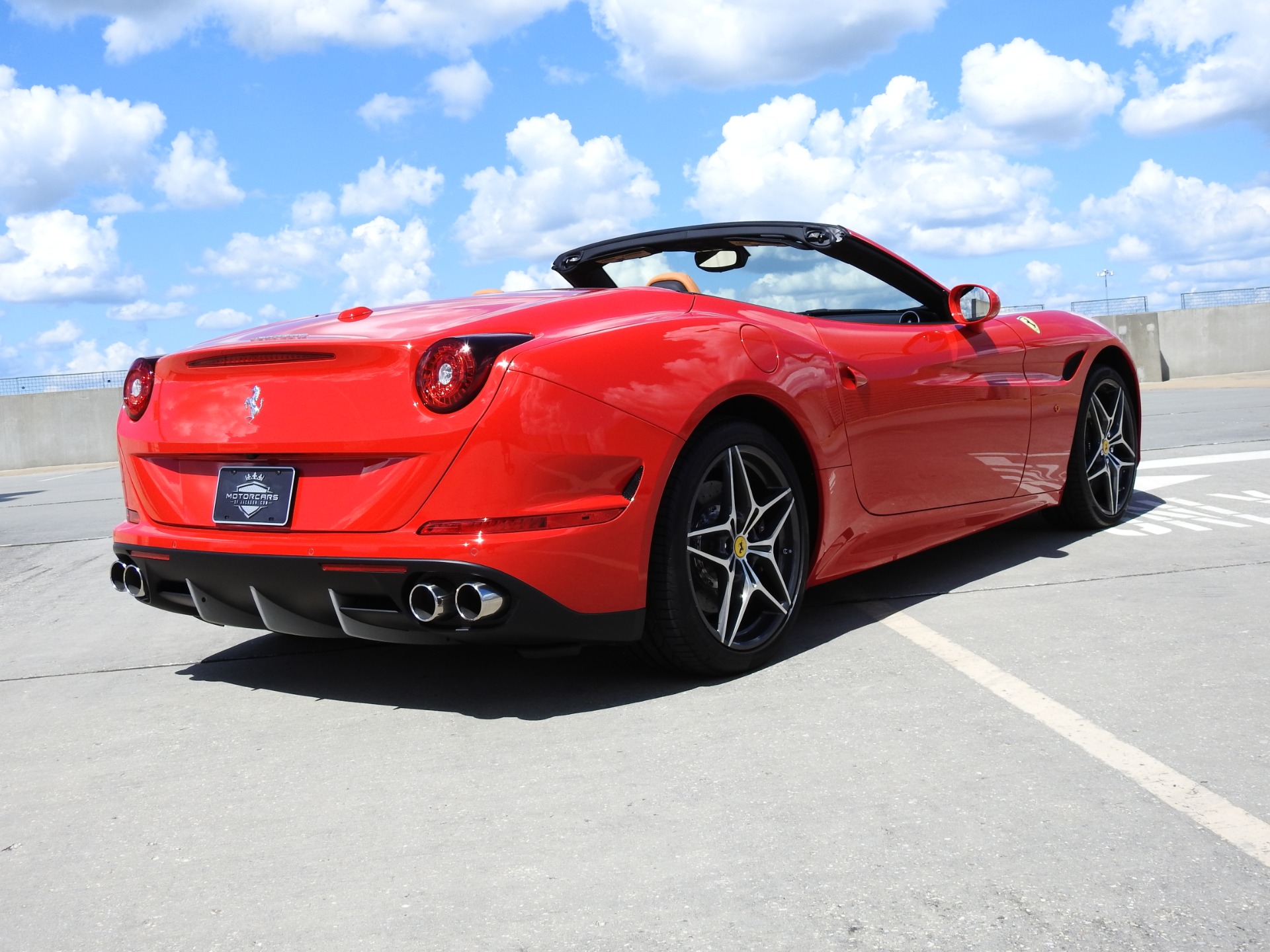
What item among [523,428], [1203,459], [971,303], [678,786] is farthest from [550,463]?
[1203,459]

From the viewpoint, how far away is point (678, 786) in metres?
2.72

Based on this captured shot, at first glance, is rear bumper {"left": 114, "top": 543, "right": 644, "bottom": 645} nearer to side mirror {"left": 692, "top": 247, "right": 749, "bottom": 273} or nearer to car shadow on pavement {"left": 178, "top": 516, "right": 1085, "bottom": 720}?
car shadow on pavement {"left": 178, "top": 516, "right": 1085, "bottom": 720}

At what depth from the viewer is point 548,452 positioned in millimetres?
3098

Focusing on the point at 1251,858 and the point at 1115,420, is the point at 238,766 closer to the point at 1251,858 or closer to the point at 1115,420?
the point at 1251,858

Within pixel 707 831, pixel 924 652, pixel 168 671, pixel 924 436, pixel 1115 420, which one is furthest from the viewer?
pixel 1115 420

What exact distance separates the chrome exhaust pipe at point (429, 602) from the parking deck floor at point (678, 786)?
334mm

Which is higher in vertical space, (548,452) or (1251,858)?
(548,452)

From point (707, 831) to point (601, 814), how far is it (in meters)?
0.25

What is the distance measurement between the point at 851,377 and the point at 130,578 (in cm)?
227

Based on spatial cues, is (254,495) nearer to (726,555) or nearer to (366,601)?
(366,601)

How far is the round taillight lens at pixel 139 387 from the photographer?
373cm

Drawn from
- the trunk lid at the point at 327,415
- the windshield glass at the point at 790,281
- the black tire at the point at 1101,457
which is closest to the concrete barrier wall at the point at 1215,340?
the black tire at the point at 1101,457

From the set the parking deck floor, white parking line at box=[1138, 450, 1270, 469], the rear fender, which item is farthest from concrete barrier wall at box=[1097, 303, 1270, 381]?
the rear fender

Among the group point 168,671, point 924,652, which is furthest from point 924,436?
point 168,671
